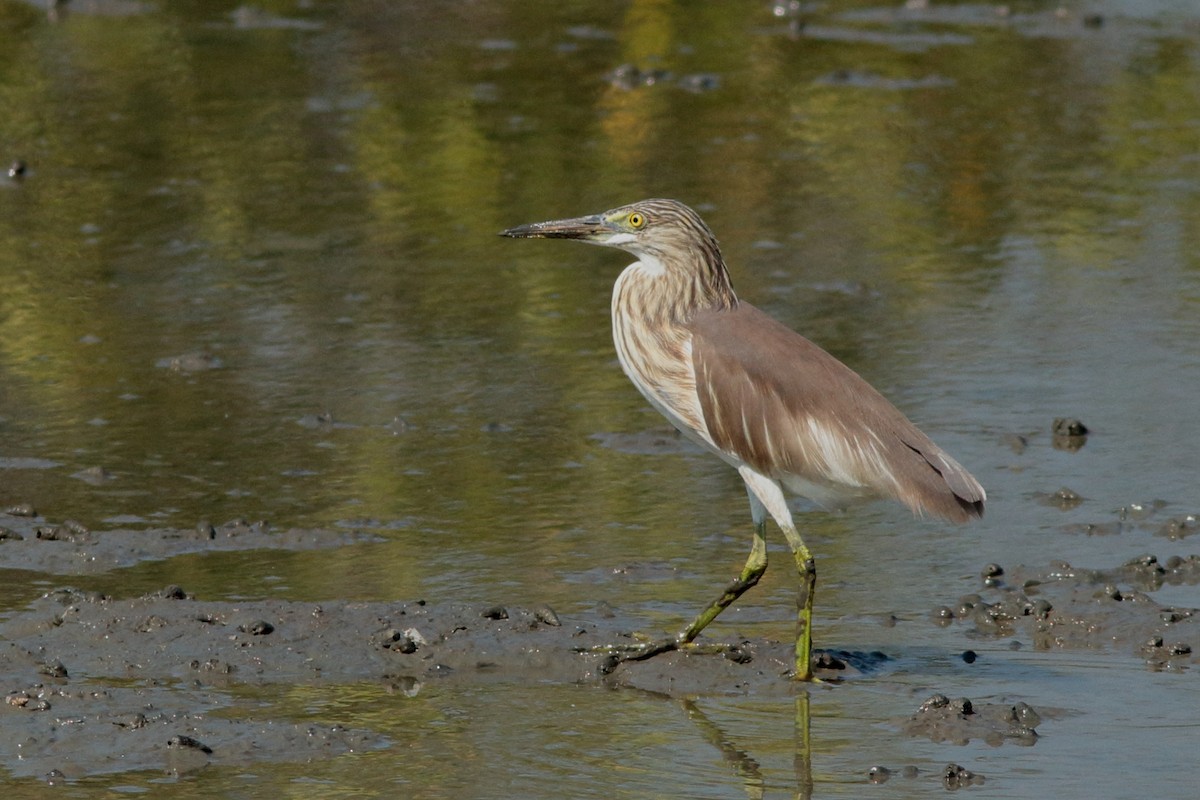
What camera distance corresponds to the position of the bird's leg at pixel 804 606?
627 centimetres

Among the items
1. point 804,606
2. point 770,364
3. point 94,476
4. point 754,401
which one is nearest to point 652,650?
point 804,606

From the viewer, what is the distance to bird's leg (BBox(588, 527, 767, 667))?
6.39 meters

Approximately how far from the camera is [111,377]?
9.26m

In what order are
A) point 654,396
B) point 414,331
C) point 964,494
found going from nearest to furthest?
1. point 964,494
2. point 654,396
3. point 414,331

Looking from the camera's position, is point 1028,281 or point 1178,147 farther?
point 1178,147

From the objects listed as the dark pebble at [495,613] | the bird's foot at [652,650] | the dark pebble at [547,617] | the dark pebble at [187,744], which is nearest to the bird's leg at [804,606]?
the bird's foot at [652,650]

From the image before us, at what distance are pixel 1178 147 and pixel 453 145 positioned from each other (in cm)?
480

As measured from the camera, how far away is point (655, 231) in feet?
22.6

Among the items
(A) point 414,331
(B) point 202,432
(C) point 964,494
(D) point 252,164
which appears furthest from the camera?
(D) point 252,164

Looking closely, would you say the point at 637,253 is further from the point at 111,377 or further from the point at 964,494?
the point at 111,377

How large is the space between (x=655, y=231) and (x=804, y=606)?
1414 mm

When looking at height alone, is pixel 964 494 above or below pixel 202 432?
above

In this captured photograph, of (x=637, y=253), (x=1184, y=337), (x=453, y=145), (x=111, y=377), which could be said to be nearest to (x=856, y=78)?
(x=453, y=145)

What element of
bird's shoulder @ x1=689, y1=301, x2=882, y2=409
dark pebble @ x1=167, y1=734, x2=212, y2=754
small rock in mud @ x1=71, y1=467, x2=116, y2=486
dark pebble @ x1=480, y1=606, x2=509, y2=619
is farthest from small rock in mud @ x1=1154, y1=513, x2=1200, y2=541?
small rock in mud @ x1=71, y1=467, x2=116, y2=486
